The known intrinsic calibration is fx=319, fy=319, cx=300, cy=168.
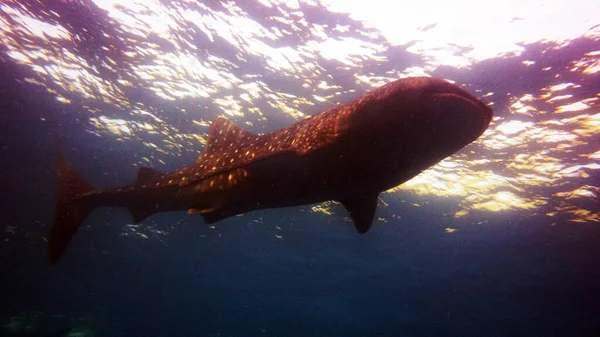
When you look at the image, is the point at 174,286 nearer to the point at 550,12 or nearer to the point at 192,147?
the point at 192,147

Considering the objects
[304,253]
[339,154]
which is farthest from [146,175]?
[304,253]

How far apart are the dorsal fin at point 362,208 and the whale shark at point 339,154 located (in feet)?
0.06

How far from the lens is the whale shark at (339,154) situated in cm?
332

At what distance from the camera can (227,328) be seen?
244 ft

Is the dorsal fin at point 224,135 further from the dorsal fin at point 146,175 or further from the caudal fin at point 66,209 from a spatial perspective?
the caudal fin at point 66,209

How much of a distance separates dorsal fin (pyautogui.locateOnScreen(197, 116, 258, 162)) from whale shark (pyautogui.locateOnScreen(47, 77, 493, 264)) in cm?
2

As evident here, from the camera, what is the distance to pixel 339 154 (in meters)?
3.93

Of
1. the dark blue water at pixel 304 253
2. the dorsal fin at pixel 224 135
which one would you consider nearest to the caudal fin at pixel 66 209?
the dorsal fin at pixel 224 135

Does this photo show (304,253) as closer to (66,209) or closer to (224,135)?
(66,209)

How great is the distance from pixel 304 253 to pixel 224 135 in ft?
83.0

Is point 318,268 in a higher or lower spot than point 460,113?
lower

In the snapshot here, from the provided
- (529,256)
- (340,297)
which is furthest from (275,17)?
(340,297)

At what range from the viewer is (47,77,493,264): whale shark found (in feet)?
10.9

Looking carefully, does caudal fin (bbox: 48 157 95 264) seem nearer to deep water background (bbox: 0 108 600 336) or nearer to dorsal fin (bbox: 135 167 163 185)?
dorsal fin (bbox: 135 167 163 185)
